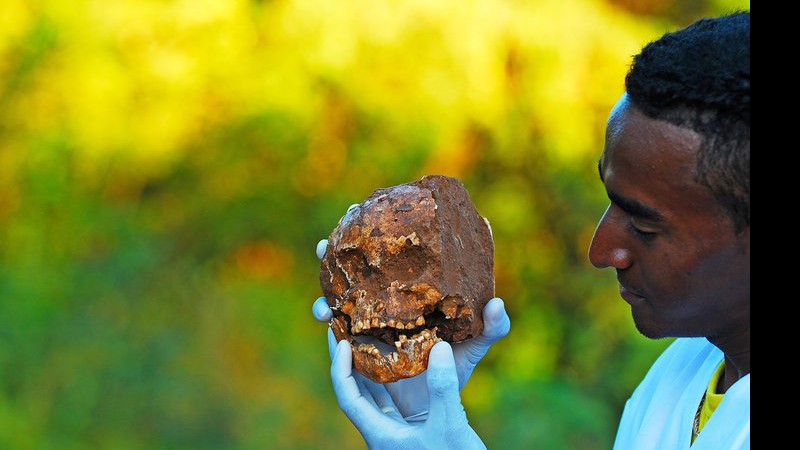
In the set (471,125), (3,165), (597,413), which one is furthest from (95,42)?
(597,413)

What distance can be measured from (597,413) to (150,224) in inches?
83.8

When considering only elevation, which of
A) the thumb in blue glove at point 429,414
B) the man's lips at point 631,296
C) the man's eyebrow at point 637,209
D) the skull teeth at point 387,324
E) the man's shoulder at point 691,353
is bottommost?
the man's shoulder at point 691,353

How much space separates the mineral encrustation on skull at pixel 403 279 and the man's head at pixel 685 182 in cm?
37

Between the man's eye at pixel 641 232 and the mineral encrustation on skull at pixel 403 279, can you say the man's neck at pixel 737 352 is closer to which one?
the man's eye at pixel 641 232

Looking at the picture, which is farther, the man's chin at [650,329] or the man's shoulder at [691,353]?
the man's shoulder at [691,353]

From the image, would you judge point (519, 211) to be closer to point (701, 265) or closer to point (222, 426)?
point (222, 426)

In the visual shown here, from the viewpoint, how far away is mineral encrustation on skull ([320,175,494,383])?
1.57m

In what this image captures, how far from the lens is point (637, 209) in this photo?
3.99 feet

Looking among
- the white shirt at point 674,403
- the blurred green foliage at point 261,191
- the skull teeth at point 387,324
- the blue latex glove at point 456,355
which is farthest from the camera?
the blurred green foliage at point 261,191

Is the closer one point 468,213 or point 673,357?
point 673,357

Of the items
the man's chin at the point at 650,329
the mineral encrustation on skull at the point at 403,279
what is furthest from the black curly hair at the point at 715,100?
the mineral encrustation on skull at the point at 403,279

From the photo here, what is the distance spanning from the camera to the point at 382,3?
11.7ft

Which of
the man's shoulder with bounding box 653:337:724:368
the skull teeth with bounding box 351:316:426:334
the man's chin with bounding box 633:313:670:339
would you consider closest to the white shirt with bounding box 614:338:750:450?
the man's shoulder with bounding box 653:337:724:368

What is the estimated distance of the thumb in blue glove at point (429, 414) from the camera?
4.95 ft
